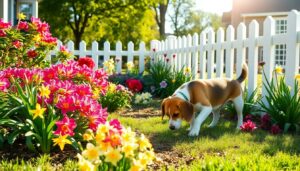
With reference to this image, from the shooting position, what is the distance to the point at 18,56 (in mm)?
5477

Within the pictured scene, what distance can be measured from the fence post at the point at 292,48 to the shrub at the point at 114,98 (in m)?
→ 2.49

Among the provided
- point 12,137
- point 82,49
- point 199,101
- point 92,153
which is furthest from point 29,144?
point 82,49

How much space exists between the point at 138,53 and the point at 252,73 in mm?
7082

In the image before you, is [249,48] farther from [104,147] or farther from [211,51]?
[104,147]

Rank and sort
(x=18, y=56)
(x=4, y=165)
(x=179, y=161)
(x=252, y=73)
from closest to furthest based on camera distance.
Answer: (x=4, y=165)
(x=179, y=161)
(x=18, y=56)
(x=252, y=73)

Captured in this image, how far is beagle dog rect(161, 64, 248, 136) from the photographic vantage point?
445cm

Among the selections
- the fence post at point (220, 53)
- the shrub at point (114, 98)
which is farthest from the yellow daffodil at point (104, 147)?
the fence post at point (220, 53)

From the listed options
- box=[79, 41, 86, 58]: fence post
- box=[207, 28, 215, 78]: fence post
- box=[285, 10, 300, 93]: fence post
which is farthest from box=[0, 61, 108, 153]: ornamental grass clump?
box=[79, 41, 86, 58]: fence post

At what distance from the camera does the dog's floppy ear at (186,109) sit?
4.43m

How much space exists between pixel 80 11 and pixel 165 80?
20858 millimetres

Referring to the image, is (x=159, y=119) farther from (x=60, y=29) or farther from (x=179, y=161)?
(x=60, y=29)

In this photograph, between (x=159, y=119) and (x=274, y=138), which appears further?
(x=159, y=119)

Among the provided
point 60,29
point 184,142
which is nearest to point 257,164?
point 184,142

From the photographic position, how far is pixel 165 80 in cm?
879
